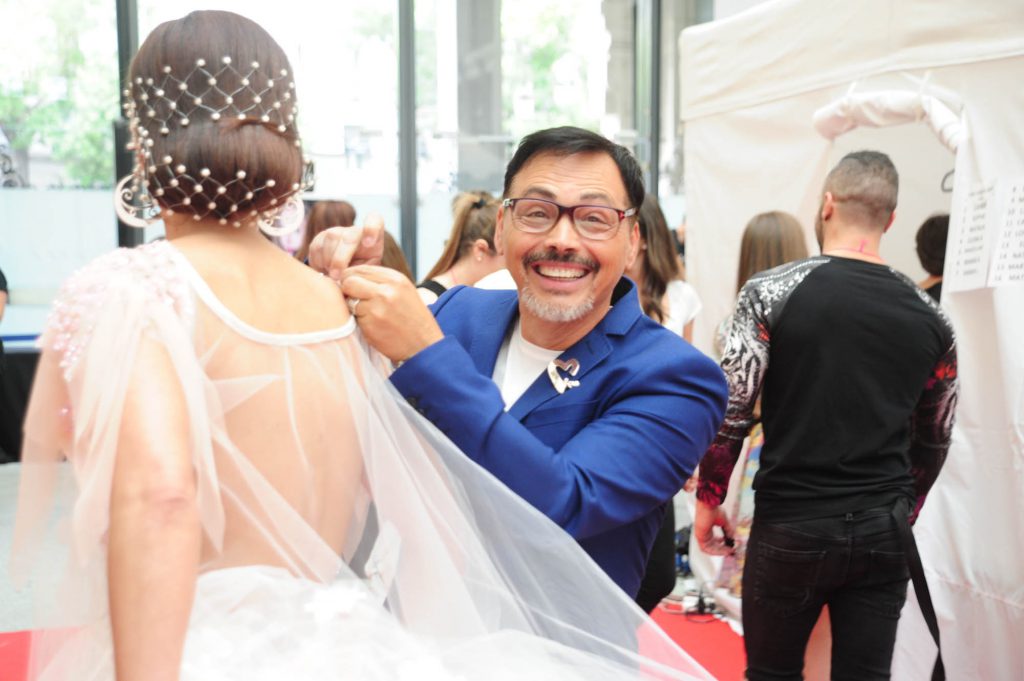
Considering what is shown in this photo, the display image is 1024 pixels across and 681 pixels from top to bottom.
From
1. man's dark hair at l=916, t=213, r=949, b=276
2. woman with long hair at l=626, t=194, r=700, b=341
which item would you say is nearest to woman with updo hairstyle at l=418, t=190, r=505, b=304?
woman with long hair at l=626, t=194, r=700, b=341

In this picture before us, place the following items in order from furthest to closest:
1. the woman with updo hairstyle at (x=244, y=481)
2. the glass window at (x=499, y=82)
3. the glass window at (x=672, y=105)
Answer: the glass window at (x=672, y=105), the glass window at (x=499, y=82), the woman with updo hairstyle at (x=244, y=481)

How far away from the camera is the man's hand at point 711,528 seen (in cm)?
266

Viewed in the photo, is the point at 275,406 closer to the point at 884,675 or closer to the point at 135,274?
the point at 135,274

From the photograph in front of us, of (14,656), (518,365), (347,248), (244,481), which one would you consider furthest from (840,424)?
(14,656)

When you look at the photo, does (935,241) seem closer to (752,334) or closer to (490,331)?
(752,334)

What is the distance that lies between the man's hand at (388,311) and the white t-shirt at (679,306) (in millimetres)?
2183

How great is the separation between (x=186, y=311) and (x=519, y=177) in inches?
26.9

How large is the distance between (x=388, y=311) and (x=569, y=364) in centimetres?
37

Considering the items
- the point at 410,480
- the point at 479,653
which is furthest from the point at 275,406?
the point at 479,653

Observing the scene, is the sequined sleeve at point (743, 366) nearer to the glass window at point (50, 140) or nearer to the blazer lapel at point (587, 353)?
the blazer lapel at point (587, 353)

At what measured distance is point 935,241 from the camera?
133 inches

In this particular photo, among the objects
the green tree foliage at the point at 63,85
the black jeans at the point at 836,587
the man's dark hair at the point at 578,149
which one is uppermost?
the green tree foliage at the point at 63,85

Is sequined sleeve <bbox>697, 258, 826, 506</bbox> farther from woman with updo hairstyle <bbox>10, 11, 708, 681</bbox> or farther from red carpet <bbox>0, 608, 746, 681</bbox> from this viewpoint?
red carpet <bbox>0, 608, 746, 681</bbox>

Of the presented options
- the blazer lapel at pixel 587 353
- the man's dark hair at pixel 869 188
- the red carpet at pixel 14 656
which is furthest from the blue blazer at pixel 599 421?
the red carpet at pixel 14 656
